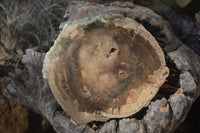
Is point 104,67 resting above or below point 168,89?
above

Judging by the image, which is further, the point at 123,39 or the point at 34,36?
the point at 34,36

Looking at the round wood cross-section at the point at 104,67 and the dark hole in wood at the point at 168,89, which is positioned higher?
the round wood cross-section at the point at 104,67

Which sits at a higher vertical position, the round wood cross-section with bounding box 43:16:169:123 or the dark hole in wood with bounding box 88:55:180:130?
the round wood cross-section with bounding box 43:16:169:123

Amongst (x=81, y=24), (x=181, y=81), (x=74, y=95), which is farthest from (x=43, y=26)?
(x=181, y=81)

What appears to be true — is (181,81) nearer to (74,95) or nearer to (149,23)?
(149,23)

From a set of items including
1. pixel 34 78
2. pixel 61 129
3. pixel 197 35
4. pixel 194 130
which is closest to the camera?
pixel 61 129

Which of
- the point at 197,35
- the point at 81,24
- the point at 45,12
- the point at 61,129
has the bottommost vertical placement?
the point at 61,129

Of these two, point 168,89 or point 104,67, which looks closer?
point 104,67

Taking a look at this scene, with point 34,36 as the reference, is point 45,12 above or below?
above
